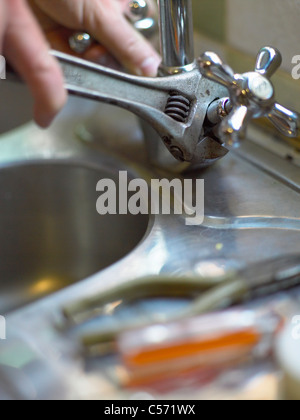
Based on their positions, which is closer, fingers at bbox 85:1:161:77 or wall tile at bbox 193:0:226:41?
fingers at bbox 85:1:161:77

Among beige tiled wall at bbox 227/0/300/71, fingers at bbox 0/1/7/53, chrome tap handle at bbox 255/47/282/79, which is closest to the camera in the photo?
fingers at bbox 0/1/7/53

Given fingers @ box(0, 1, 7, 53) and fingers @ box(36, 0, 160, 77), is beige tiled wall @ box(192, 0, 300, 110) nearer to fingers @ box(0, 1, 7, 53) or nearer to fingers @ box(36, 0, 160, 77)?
fingers @ box(36, 0, 160, 77)

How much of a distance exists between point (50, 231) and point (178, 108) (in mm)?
277

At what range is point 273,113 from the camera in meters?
0.63

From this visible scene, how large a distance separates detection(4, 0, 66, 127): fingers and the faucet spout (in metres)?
0.15

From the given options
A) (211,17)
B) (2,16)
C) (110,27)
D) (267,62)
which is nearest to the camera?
(2,16)

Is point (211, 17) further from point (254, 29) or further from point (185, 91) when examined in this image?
point (185, 91)

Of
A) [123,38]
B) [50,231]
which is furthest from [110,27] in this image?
[50,231]

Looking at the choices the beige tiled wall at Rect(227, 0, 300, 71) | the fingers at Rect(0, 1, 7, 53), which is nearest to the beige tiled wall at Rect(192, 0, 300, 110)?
the beige tiled wall at Rect(227, 0, 300, 71)

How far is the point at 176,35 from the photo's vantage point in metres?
0.68

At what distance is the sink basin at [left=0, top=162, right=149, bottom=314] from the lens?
834 mm

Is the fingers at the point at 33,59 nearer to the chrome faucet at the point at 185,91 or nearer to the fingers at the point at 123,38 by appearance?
the chrome faucet at the point at 185,91

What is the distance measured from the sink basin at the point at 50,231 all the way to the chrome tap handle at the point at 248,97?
8.5 inches
